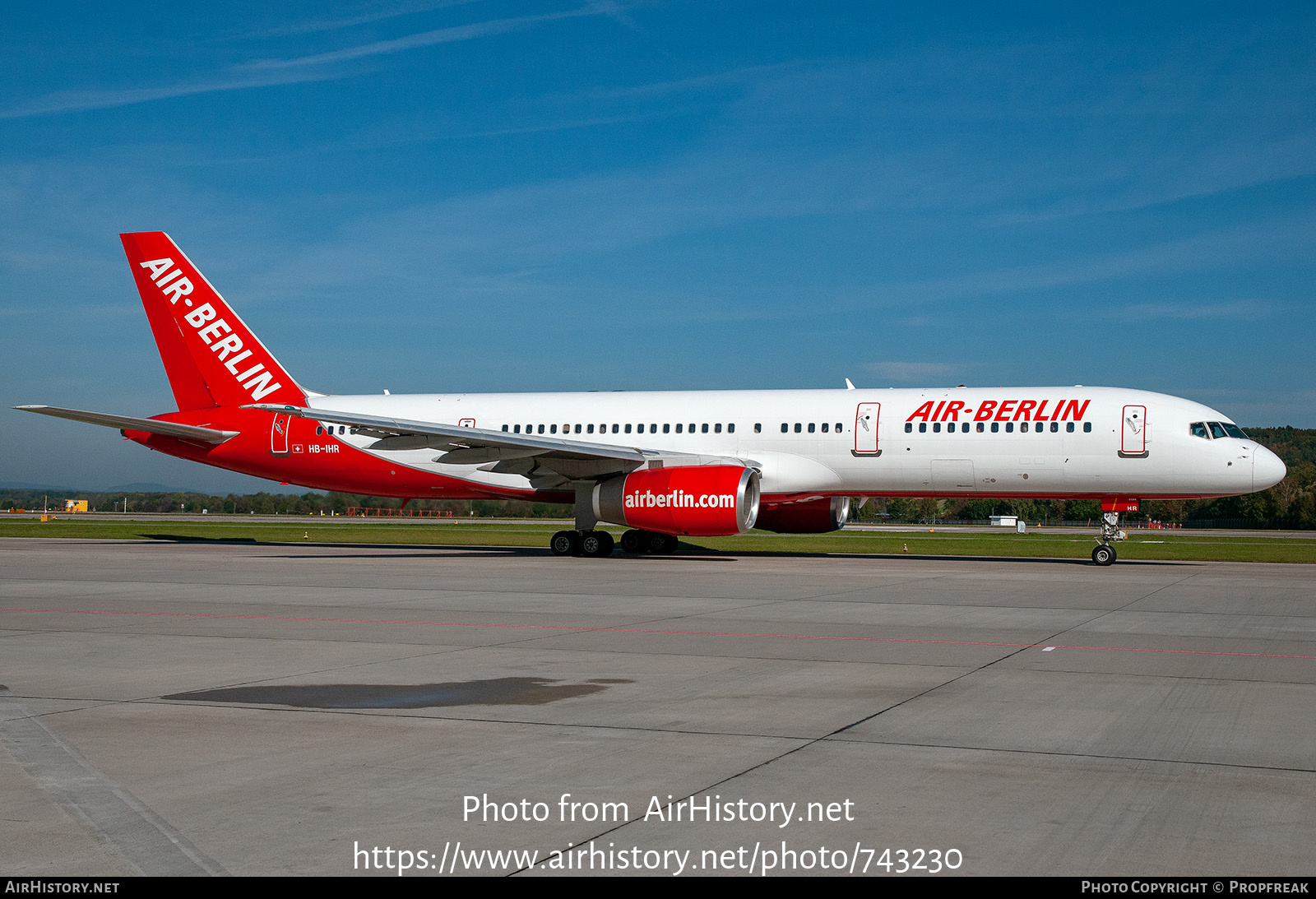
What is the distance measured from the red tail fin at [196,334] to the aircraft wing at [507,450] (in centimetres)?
497

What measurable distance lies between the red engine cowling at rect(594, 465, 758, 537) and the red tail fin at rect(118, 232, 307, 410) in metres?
10.9

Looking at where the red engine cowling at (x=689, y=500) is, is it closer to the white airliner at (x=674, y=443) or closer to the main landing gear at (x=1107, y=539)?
the white airliner at (x=674, y=443)

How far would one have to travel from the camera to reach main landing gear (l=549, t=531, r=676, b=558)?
84.1 feet

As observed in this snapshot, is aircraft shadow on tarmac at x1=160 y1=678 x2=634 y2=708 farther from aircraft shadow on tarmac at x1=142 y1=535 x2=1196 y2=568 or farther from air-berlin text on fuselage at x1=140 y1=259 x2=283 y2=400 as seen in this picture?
air-berlin text on fuselage at x1=140 y1=259 x2=283 y2=400

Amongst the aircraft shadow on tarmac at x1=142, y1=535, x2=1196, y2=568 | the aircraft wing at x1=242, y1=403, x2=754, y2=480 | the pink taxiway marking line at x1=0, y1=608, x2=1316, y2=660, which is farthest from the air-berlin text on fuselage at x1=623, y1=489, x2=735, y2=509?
the pink taxiway marking line at x1=0, y1=608, x2=1316, y2=660

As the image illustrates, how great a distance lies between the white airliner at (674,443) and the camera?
76.1ft

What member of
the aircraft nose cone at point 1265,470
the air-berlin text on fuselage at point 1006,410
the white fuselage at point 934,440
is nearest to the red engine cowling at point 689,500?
the white fuselage at point 934,440

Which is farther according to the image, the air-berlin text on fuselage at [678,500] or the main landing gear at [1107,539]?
the main landing gear at [1107,539]

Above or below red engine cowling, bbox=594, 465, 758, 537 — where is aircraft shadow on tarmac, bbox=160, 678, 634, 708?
below

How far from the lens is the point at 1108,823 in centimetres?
496

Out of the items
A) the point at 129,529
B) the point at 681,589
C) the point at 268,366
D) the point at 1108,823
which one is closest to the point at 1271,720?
the point at 1108,823

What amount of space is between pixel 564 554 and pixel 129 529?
2215cm

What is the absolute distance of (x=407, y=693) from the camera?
322 inches
